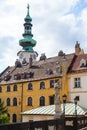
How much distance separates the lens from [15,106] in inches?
1921

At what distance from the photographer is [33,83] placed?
47.2 meters

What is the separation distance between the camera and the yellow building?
145ft

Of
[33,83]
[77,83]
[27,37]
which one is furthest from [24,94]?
[27,37]

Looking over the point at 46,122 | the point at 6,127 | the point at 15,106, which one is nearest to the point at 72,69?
the point at 15,106

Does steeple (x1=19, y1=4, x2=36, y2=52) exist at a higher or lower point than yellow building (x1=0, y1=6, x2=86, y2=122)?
higher

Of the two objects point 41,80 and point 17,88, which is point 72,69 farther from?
point 17,88

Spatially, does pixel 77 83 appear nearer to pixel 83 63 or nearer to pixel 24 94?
pixel 83 63

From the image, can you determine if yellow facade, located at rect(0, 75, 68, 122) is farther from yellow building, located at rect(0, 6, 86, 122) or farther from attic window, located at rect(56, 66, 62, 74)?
attic window, located at rect(56, 66, 62, 74)

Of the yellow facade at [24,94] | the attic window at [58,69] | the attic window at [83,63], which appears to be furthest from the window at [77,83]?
the attic window at [58,69]

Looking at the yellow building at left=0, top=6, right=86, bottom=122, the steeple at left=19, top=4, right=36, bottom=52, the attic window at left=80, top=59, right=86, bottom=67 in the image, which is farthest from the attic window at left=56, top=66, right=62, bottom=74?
the steeple at left=19, top=4, right=36, bottom=52

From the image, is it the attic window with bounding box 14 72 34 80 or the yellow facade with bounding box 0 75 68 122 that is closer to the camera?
the yellow facade with bounding box 0 75 68 122

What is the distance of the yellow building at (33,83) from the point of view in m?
44.2

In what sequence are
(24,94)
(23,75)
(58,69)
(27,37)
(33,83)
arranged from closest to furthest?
(58,69), (33,83), (24,94), (23,75), (27,37)

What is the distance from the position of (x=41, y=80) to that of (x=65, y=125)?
30464 millimetres
